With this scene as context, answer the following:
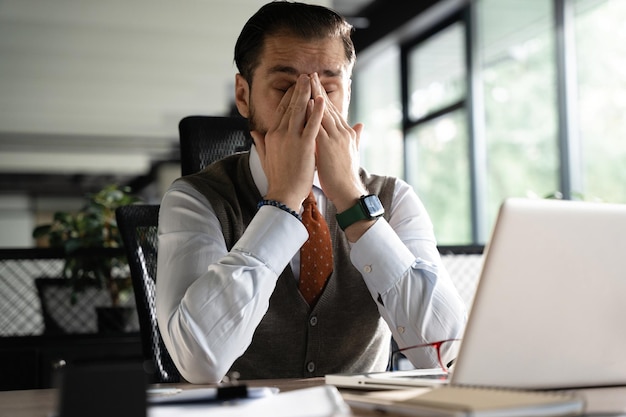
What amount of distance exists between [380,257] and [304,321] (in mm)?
217

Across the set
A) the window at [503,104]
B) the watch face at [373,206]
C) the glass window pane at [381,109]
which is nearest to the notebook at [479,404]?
the watch face at [373,206]

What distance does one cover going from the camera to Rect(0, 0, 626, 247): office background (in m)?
5.15

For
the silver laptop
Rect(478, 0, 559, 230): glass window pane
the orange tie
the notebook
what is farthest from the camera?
Rect(478, 0, 559, 230): glass window pane

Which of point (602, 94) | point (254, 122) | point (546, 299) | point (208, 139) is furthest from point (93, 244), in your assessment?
point (602, 94)

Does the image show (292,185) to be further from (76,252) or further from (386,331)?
(76,252)

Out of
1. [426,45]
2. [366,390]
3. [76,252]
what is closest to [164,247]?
[366,390]

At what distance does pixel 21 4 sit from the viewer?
645cm

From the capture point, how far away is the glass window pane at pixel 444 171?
657 centimetres

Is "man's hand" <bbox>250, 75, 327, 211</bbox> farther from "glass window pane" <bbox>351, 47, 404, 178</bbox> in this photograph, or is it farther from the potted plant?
"glass window pane" <bbox>351, 47, 404, 178</bbox>

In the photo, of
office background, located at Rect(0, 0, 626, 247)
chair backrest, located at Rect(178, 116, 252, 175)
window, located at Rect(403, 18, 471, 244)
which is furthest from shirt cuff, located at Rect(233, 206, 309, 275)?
window, located at Rect(403, 18, 471, 244)

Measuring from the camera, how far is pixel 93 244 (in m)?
2.77

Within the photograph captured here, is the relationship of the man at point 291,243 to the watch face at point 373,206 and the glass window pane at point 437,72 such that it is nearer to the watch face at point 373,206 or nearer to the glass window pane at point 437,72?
the watch face at point 373,206

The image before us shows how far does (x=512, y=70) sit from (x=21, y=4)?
395cm

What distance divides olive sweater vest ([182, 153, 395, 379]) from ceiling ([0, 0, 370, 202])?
343 centimetres
